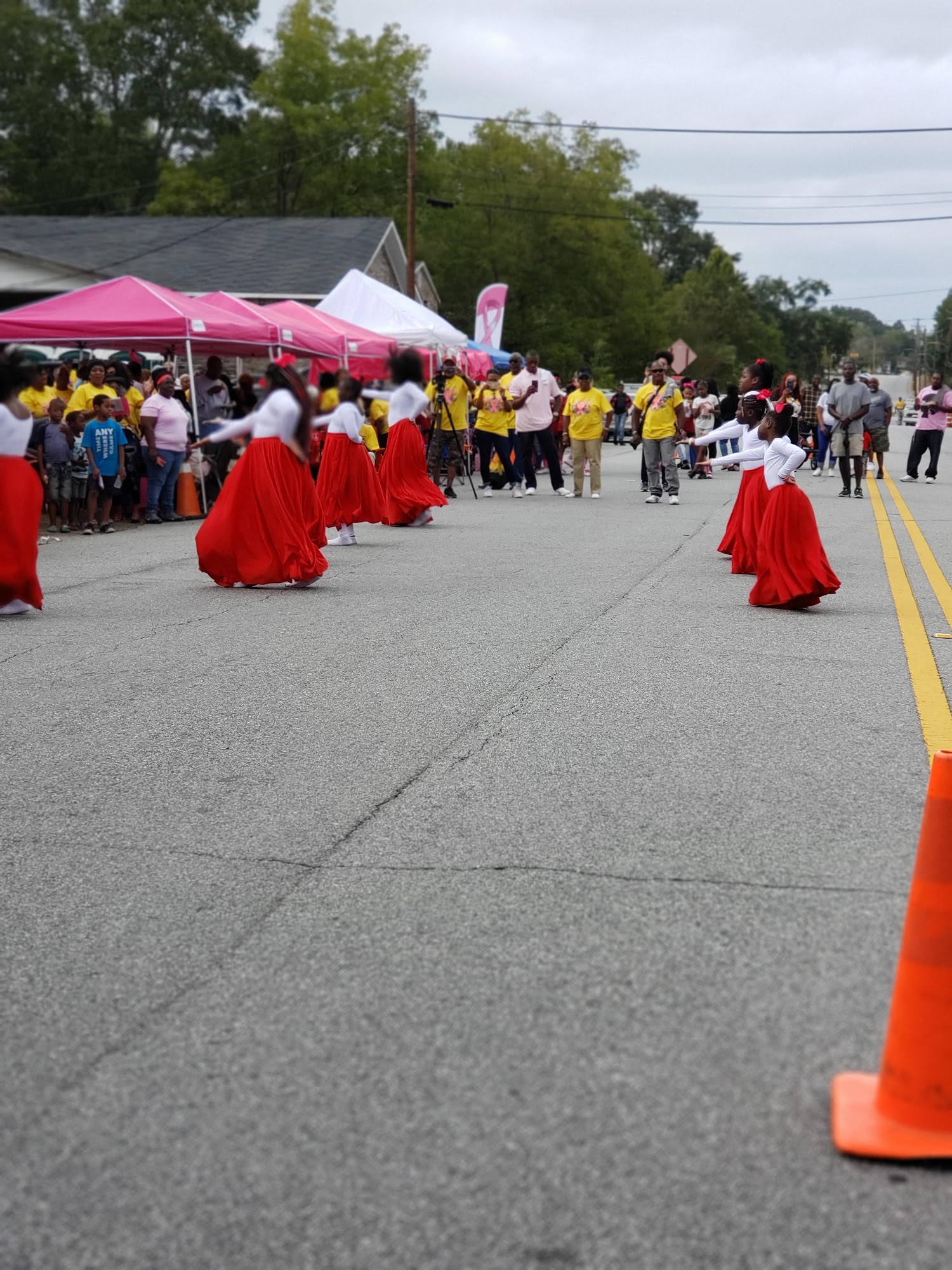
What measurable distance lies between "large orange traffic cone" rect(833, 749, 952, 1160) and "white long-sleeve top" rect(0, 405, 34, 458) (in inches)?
312

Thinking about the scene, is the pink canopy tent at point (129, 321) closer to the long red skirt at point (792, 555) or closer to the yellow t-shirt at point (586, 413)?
the long red skirt at point (792, 555)

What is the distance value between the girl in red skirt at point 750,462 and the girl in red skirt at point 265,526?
9.98ft

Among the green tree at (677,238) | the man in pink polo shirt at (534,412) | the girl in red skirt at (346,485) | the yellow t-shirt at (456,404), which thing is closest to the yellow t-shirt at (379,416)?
the girl in red skirt at (346,485)

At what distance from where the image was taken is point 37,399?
17.5 meters

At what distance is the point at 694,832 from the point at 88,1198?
110 inches

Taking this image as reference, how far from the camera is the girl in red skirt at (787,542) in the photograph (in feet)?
35.8

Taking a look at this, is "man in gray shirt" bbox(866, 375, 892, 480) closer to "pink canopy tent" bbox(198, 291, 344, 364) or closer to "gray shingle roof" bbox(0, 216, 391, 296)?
"pink canopy tent" bbox(198, 291, 344, 364)

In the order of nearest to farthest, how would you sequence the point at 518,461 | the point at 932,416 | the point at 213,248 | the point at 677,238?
the point at 518,461 → the point at 932,416 → the point at 213,248 → the point at 677,238

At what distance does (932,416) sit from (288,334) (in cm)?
1787

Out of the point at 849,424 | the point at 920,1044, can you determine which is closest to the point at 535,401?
the point at 849,424

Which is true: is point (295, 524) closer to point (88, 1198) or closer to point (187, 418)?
point (187, 418)

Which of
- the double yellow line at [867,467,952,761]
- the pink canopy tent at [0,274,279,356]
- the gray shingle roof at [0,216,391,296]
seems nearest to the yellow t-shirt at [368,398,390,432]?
the pink canopy tent at [0,274,279,356]

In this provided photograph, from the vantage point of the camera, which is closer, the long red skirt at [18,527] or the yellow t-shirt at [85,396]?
the long red skirt at [18,527]

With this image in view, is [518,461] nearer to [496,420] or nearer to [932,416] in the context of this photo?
[496,420]
